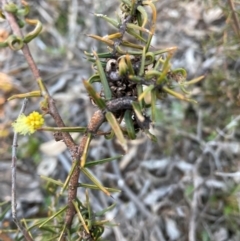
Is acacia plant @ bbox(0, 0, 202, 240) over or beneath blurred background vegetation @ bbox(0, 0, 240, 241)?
over

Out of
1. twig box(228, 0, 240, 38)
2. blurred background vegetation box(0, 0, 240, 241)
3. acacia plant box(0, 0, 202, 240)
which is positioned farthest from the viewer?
blurred background vegetation box(0, 0, 240, 241)

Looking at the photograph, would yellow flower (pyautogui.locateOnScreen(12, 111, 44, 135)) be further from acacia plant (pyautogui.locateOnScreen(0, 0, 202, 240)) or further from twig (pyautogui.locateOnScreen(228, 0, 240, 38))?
twig (pyautogui.locateOnScreen(228, 0, 240, 38))

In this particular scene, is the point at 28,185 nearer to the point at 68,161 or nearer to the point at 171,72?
the point at 68,161

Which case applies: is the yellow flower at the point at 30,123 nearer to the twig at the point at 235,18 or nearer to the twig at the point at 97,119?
the twig at the point at 97,119

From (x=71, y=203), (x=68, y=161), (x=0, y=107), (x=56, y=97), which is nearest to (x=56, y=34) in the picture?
(x=56, y=97)

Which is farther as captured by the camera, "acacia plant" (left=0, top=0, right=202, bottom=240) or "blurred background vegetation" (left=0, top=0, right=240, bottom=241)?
"blurred background vegetation" (left=0, top=0, right=240, bottom=241)

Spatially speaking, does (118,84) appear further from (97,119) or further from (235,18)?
(235,18)

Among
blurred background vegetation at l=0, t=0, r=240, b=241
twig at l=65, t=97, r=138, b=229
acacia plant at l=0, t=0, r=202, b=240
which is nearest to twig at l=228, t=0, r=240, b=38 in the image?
blurred background vegetation at l=0, t=0, r=240, b=241

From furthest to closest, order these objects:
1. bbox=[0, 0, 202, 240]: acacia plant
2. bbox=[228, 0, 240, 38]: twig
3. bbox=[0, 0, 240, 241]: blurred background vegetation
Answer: bbox=[0, 0, 240, 241]: blurred background vegetation, bbox=[228, 0, 240, 38]: twig, bbox=[0, 0, 202, 240]: acacia plant

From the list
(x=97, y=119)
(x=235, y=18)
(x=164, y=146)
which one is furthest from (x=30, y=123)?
(x=164, y=146)
